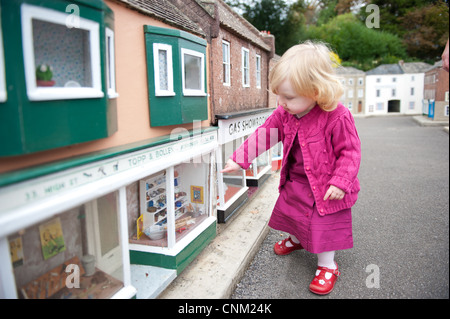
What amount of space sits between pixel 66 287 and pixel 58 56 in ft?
5.11

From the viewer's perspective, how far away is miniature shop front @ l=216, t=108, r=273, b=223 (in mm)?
4617

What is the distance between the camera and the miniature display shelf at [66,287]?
215 centimetres

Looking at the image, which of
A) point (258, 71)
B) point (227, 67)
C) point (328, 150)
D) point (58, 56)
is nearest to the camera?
point (58, 56)

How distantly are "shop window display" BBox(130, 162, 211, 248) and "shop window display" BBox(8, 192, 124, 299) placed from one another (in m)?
0.71

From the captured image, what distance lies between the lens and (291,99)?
2.63m

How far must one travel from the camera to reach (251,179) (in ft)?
21.3

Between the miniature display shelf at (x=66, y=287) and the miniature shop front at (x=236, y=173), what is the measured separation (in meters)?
2.21

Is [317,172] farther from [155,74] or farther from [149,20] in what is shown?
[149,20]

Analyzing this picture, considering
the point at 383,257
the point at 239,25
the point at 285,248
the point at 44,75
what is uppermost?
the point at 239,25

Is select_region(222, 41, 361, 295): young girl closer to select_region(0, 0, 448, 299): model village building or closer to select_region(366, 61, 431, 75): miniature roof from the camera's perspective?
select_region(0, 0, 448, 299): model village building

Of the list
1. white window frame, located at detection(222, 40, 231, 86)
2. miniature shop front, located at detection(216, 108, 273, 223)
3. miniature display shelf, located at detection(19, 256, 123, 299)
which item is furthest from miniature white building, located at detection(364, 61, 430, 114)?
miniature display shelf, located at detection(19, 256, 123, 299)

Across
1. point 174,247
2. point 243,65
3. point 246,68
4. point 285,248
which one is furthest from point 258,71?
point 174,247

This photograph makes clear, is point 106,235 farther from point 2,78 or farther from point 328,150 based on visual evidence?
point 328,150

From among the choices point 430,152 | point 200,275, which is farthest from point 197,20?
point 430,152
